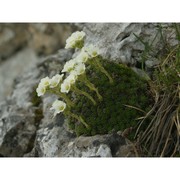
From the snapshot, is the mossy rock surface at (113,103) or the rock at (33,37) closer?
the mossy rock surface at (113,103)

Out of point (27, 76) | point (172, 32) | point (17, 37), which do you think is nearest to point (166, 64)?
point (172, 32)

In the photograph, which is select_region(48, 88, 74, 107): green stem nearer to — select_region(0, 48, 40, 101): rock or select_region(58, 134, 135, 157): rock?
select_region(58, 134, 135, 157): rock

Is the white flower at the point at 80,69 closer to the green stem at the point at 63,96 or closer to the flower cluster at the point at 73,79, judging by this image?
the flower cluster at the point at 73,79

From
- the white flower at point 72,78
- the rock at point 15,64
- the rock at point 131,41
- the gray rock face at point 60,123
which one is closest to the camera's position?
the white flower at point 72,78

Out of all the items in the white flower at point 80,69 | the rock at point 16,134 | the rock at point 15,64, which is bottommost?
the rock at point 16,134

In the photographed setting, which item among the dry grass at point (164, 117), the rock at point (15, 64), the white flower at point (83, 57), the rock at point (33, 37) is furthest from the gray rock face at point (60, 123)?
the rock at point (15, 64)

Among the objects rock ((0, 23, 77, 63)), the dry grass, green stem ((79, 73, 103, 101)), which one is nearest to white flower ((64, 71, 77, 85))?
green stem ((79, 73, 103, 101))

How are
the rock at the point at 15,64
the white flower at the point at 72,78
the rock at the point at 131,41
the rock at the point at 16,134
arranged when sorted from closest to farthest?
1. the white flower at the point at 72,78
2. the rock at the point at 131,41
3. the rock at the point at 16,134
4. the rock at the point at 15,64
